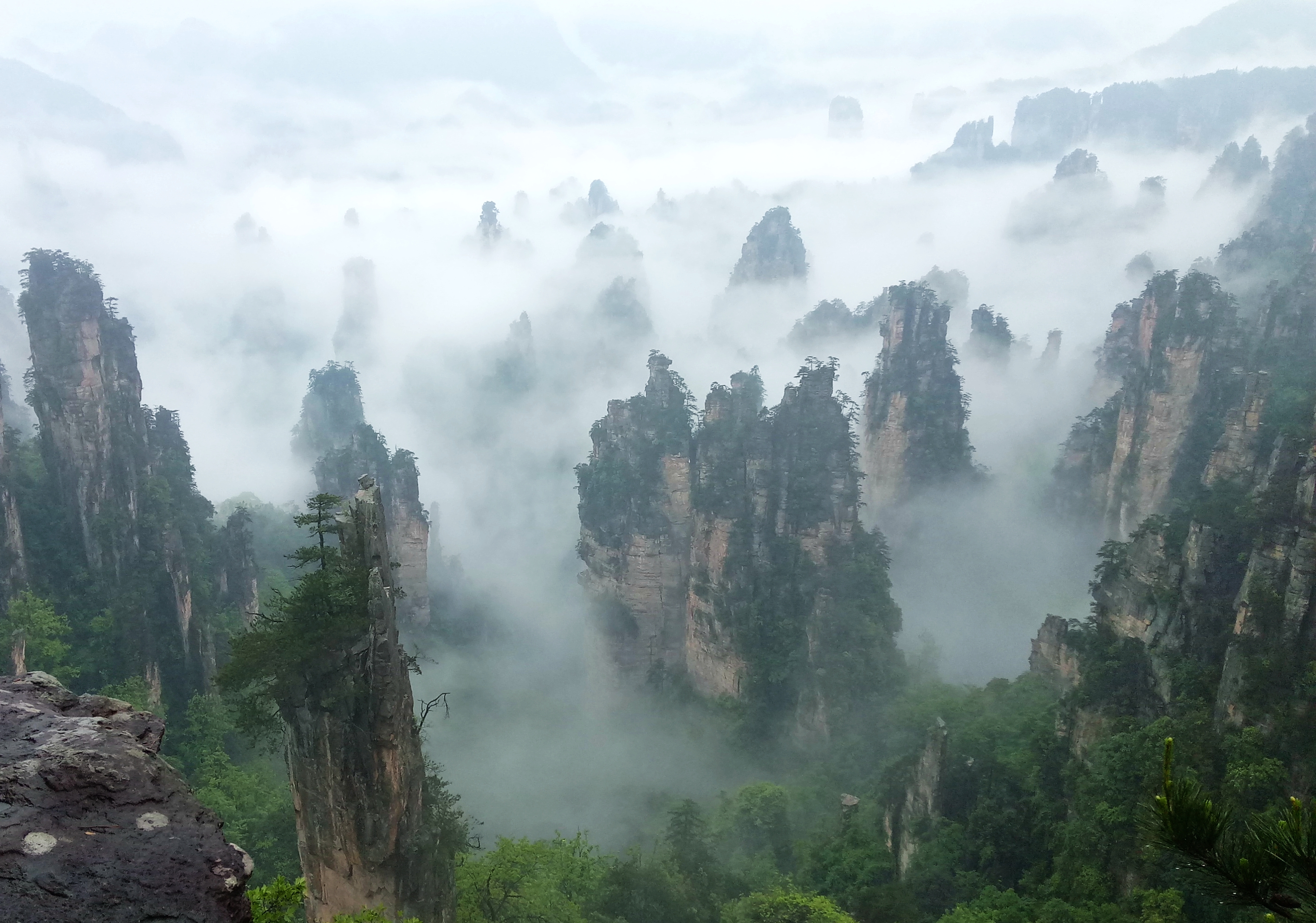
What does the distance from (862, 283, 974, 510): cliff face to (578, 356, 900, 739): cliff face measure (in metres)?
12.4

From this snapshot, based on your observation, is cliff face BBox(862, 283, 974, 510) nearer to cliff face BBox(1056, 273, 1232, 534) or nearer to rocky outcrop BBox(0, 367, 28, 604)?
cliff face BBox(1056, 273, 1232, 534)

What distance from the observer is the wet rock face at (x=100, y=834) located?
526cm

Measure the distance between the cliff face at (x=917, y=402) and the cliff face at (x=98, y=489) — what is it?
42.6 m

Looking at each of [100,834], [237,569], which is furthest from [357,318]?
[100,834]

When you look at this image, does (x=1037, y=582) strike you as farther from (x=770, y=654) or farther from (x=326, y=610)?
(x=326, y=610)

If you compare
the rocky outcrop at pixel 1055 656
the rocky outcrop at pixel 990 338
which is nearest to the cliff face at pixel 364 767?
the rocky outcrop at pixel 1055 656

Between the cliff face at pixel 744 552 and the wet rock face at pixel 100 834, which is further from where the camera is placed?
the cliff face at pixel 744 552

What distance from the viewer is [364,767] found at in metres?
19.3

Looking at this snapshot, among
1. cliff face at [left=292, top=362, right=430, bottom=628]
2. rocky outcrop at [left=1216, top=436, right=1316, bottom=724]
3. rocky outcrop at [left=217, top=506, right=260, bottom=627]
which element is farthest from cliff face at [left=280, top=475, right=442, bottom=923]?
cliff face at [left=292, top=362, right=430, bottom=628]

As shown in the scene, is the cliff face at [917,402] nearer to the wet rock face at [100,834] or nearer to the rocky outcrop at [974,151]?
the wet rock face at [100,834]

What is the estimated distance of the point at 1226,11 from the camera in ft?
378

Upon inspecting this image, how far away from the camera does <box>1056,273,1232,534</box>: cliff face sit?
4756 centimetres

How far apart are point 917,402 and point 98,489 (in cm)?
4751

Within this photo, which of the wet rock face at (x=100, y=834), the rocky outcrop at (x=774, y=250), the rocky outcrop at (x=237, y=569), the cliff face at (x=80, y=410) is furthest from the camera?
the rocky outcrop at (x=774, y=250)
